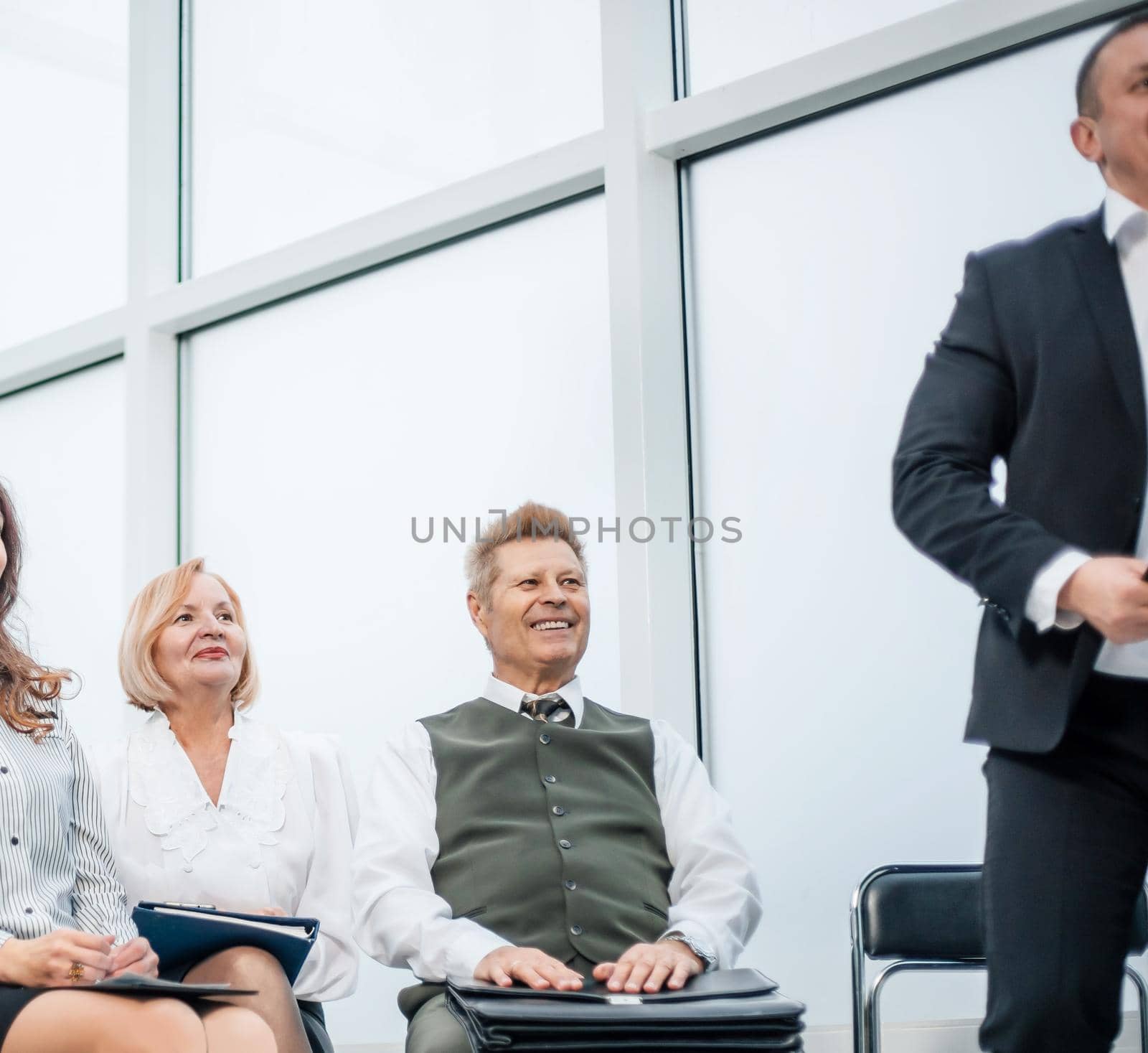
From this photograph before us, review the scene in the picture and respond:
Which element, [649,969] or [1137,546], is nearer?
[1137,546]

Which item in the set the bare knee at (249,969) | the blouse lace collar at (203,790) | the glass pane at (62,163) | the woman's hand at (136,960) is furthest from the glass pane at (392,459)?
the woman's hand at (136,960)

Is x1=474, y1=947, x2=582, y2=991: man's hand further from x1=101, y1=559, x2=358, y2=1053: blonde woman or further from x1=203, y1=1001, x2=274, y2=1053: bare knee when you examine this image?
x1=101, y1=559, x2=358, y2=1053: blonde woman

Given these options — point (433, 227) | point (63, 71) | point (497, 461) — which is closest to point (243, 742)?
point (497, 461)

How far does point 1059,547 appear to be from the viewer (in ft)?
4.35

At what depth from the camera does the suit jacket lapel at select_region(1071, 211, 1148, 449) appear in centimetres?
141

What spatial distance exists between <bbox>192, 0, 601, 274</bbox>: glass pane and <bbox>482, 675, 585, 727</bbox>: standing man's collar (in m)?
1.56

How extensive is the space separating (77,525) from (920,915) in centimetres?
305

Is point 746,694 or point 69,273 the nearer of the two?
point 746,694

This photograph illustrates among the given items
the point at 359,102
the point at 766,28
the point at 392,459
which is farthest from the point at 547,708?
the point at 359,102

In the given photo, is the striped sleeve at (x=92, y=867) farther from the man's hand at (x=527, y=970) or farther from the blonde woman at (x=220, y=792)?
the man's hand at (x=527, y=970)

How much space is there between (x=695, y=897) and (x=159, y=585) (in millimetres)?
1208

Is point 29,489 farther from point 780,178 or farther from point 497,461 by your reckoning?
point 780,178

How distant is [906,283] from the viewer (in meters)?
2.96

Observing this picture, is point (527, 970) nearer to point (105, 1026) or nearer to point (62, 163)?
point (105, 1026)
